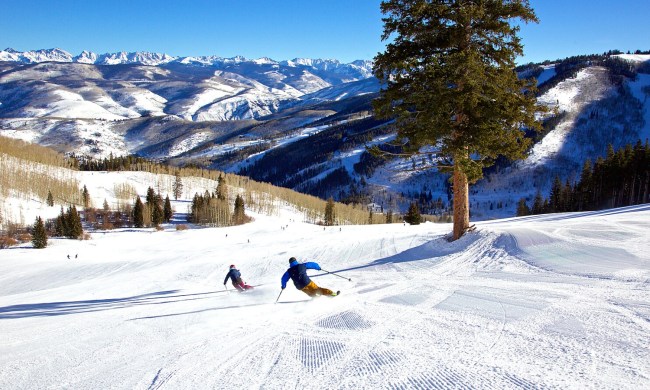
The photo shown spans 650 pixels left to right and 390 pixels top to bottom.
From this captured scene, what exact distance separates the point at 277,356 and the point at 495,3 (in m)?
14.5

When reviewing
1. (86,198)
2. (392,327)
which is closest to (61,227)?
(86,198)

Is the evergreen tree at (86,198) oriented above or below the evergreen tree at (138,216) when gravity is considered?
above

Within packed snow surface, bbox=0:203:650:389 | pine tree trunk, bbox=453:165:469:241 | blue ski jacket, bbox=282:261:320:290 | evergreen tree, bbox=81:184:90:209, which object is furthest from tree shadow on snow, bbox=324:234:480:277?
evergreen tree, bbox=81:184:90:209

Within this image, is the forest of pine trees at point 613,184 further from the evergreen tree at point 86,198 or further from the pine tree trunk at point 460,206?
the evergreen tree at point 86,198

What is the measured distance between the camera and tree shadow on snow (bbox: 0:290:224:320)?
13.2m

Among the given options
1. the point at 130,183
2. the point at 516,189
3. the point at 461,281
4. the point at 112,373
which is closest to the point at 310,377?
the point at 112,373

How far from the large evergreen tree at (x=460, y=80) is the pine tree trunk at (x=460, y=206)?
638 mm

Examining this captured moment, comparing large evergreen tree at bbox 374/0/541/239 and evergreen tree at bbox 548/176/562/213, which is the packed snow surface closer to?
large evergreen tree at bbox 374/0/541/239

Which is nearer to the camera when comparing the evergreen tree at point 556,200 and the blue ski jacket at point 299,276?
the blue ski jacket at point 299,276

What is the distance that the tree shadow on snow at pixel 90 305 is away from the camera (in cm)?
1317

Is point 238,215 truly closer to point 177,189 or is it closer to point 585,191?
point 177,189

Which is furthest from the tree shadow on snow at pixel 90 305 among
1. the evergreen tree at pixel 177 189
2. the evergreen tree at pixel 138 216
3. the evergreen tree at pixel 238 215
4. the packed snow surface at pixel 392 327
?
the evergreen tree at pixel 177 189

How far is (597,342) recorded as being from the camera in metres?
5.93

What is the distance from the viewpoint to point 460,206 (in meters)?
16.3
